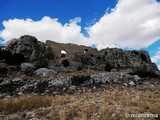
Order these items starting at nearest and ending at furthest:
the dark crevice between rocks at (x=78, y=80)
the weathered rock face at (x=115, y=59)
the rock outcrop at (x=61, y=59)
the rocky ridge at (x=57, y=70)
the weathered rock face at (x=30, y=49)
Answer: the rocky ridge at (x=57, y=70) → the dark crevice between rocks at (x=78, y=80) → the rock outcrop at (x=61, y=59) → the weathered rock face at (x=30, y=49) → the weathered rock face at (x=115, y=59)

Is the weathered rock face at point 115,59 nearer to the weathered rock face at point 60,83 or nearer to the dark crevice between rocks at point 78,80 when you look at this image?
the weathered rock face at point 60,83

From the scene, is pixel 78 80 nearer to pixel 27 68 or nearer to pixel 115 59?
pixel 27 68

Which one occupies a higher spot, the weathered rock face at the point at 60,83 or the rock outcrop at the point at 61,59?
the rock outcrop at the point at 61,59

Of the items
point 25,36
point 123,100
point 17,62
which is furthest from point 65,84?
point 25,36

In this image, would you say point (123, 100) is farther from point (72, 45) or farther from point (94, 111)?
point (72, 45)

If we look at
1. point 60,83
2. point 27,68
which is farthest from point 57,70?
point 60,83

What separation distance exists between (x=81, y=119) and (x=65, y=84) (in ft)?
52.1

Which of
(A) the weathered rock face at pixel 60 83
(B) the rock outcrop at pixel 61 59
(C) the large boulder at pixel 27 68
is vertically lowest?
(A) the weathered rock face at pixel 60 83

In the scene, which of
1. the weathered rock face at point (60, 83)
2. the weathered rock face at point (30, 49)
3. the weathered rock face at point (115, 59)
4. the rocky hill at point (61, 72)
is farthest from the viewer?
the weathered rock face at point (115, 59)

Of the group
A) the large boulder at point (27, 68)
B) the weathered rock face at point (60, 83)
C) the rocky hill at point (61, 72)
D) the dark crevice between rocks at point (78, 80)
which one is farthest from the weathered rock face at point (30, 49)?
the dark crevice between rocks at point (78, 80)

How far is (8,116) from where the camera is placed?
47.1 ft

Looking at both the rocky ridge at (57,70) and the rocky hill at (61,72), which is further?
the rocky ridge at (57,70)

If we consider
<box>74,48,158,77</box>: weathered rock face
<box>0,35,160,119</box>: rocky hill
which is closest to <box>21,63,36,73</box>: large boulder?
<box>0,35,160,119</box>: rocky hill

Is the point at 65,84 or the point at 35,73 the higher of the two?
the point at 35,73
